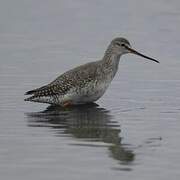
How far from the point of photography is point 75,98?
16.3m

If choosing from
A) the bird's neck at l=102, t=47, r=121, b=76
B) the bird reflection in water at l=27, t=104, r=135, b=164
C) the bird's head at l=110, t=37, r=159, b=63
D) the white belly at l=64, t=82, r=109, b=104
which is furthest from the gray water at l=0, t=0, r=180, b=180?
the bird's head at l=110, t=37, r=159, b=63

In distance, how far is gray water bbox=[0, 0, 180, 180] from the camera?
1195 cm

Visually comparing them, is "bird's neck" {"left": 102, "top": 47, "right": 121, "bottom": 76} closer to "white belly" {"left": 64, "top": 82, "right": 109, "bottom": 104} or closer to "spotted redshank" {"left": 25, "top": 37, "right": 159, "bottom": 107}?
"spotted redshank" {"left": 25, "top": 37, "right": 159, "bottom": 107}

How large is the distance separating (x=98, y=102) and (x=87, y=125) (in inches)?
82.1

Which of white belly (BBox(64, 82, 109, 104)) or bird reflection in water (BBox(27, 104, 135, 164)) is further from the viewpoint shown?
white belly (BBox(64, 82, 109, 104))

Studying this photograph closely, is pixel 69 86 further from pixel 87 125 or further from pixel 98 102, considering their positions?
pixel 87 125

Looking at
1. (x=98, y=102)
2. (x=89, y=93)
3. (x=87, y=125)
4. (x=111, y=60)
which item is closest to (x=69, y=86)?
(x=89, y=93)

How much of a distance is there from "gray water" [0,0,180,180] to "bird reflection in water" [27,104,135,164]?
15 mm

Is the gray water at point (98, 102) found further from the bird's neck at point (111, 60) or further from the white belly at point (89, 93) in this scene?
the bird's neck at point (111, 60)

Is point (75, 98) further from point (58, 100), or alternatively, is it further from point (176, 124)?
point (176, 124)

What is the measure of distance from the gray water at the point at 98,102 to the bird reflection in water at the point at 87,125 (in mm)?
15

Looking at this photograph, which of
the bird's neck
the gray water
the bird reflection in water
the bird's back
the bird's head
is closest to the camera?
the gray water

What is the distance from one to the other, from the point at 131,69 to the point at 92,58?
3.69 feet

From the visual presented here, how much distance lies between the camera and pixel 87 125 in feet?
47.7
